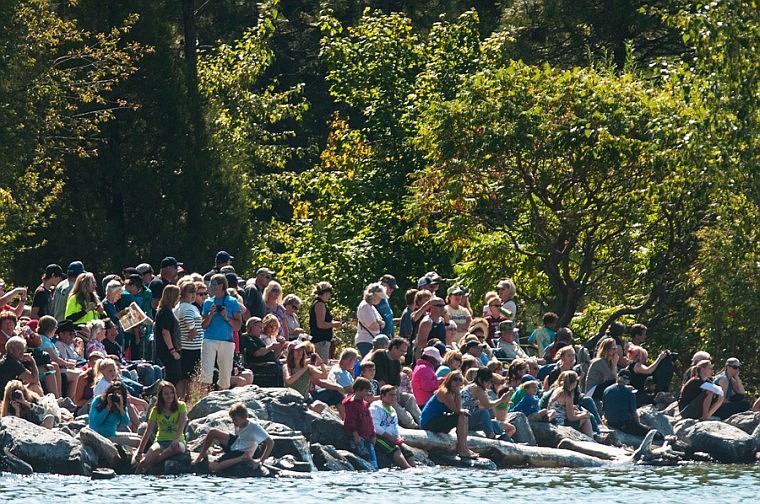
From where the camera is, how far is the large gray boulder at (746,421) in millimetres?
23016

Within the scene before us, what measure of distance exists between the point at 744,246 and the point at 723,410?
3.00m

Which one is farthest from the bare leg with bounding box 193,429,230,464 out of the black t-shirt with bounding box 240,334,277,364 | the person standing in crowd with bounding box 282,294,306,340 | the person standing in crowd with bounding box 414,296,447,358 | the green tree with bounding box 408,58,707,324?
the green tree with bounding box 408,58,707,324

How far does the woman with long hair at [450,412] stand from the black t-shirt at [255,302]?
2691 mm

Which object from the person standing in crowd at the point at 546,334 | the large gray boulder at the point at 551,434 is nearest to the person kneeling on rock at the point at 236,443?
the large gray boulder at the point at 551,434

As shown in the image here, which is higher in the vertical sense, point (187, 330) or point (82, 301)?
point (82, 301)

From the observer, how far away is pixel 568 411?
22297mm

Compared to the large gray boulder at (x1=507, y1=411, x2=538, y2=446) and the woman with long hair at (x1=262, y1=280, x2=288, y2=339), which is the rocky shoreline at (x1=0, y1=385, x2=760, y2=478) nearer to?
the large gray boulder at (x1=507, y1=411, x2=538, y2=446)

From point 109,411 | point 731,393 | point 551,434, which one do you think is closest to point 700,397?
point 731,393

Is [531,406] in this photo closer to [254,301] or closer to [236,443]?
[254,301]

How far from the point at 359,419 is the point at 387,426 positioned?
1.44 feet

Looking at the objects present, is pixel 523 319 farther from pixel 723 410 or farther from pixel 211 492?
pixel 211 492

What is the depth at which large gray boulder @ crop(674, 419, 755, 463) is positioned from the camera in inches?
857

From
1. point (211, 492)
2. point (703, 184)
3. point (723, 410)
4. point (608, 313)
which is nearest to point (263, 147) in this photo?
point (608, 313)

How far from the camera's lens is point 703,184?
26.0m
